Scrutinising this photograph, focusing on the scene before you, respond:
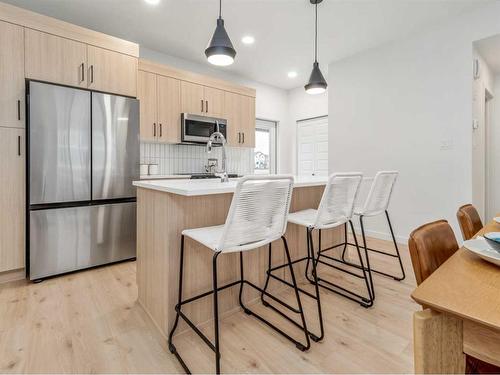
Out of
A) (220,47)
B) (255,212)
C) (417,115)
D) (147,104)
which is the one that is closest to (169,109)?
(147,104)

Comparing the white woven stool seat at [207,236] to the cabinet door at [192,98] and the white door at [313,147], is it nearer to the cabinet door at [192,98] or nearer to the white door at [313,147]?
the cabinet door at [192,98]

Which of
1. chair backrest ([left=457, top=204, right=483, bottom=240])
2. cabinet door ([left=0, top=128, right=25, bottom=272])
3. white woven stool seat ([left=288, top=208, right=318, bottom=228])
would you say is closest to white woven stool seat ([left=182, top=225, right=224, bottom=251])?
white woven stool seat ([left=288, top=208, right=318, bottom=228])

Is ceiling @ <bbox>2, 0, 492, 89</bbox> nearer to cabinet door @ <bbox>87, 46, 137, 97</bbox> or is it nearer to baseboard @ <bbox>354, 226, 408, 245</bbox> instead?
cabinet door @ <bbox>87, 46, 137, 97</bbox>

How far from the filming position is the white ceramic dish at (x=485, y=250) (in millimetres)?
730

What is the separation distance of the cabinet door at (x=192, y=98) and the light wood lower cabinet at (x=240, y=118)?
0.45 metres

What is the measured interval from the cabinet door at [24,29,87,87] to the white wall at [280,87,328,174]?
3.95 m

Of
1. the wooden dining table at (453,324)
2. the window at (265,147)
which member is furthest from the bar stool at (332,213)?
the window at (265,147)

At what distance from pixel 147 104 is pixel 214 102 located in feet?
3.54

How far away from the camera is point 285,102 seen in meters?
5.84

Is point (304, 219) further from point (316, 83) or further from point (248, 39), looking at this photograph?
point (248, 39)

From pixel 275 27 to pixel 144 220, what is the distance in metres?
2.80

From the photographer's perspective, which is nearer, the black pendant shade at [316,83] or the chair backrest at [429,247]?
the chair backrest at [429,247]

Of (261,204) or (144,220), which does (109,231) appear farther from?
(261,204)

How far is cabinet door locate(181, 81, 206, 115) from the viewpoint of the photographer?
382 cm
